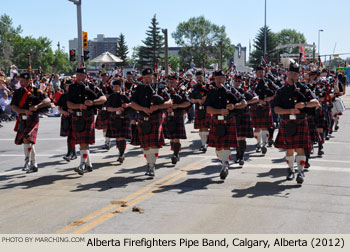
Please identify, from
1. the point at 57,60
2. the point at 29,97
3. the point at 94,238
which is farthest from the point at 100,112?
the point at 57,60

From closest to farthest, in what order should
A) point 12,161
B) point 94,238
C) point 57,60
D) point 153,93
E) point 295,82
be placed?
point 94,238, point 295,82, point 153,93, point 12,161, point 57,60

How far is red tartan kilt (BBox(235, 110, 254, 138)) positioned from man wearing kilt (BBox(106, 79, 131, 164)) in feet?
8.06

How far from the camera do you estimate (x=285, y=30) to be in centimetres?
12481

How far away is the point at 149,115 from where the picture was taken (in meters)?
8.77

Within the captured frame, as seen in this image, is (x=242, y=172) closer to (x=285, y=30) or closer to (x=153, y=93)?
(x=153, y=93)

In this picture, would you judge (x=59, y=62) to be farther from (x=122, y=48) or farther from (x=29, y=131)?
(x=29, y=131)

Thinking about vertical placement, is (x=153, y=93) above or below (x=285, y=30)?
below

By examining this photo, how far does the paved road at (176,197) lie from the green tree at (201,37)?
99.7 metres

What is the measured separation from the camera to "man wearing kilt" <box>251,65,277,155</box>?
38.2ft

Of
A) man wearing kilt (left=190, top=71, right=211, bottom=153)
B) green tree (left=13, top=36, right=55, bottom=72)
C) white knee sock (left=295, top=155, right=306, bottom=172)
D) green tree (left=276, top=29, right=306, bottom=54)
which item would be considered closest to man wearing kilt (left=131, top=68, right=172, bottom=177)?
white knee sock (left=295, top=155, right=306, bottom=172)

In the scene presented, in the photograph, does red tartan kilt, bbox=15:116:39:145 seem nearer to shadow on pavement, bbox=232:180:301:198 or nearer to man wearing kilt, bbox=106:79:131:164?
man wearing kilt, bbox=106:79:131:164

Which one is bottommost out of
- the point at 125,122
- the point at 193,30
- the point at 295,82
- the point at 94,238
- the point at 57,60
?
the point at 94,238

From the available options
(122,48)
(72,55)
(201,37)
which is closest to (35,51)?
(122,48)

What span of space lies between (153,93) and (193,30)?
102730 millimetres
